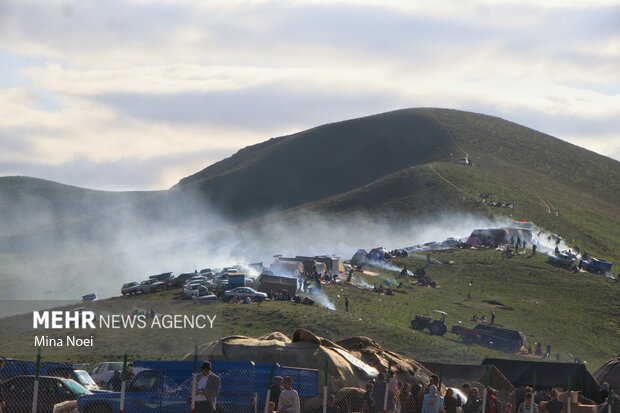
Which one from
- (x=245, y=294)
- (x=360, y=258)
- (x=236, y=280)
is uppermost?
(x=360, y=258)

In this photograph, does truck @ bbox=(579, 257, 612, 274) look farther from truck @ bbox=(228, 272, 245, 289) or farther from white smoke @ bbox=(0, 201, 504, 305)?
truck @ bbox=(228, 272, 245, 289)

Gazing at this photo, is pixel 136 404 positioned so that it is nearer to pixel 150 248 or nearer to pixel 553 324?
pixel 553 324

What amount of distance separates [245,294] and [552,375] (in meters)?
45.0

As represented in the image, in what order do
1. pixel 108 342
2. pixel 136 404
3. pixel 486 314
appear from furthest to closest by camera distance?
pixel 486 314 < pixel 108 342 < pixel 136 404

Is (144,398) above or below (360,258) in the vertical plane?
below

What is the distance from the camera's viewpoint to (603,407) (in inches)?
1294

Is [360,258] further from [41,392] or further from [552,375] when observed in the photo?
[41,392]

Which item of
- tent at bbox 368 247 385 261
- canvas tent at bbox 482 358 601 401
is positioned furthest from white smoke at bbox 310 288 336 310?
canvas tent at bbox 482 358 601 401

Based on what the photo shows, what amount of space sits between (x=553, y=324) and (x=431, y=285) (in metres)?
13.7

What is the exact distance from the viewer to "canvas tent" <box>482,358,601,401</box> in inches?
1500

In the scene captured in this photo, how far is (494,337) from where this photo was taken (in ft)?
238

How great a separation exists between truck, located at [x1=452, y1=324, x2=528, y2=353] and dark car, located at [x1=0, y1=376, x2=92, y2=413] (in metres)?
47.3

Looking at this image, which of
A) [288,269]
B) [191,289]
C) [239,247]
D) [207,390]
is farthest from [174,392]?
[239,247]

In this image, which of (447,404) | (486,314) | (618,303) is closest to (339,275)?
(486,314)
